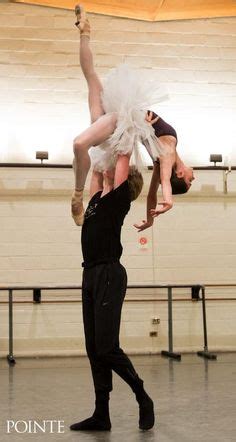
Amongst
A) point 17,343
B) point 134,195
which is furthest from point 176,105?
point 134,195

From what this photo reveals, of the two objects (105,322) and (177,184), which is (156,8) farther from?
(105,322)

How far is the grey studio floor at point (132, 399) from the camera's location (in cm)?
320

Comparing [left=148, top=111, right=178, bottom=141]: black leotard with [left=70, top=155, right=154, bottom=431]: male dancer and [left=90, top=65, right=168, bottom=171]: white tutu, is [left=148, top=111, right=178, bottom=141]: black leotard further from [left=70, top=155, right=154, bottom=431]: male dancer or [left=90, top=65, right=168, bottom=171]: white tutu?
[left=70, top=155, right=154, bottom=431]: male dancer

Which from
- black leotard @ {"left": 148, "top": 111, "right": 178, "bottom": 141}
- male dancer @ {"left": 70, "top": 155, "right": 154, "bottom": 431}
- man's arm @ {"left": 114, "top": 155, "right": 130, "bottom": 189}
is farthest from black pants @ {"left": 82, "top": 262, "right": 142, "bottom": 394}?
black leotard @ {"left": 148, "top": 111, "right": 178, "bottom": 141}

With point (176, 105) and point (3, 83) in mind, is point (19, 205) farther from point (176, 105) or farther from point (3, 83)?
point (176, 105)

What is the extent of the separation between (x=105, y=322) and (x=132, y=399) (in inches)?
52.3

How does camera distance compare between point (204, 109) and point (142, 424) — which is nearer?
point (142, 424)

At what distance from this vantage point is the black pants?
3.18 meters

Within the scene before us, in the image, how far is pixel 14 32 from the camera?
739 cm

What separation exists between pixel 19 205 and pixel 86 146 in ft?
14.3

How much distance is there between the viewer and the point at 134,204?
7516mm

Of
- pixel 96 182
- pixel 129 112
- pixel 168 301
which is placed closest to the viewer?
pixel 129 112

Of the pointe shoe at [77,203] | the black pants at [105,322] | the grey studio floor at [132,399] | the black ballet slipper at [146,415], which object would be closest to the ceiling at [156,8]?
the grey studio floor at [132,399]

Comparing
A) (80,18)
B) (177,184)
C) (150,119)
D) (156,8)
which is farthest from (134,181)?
(156,8)
